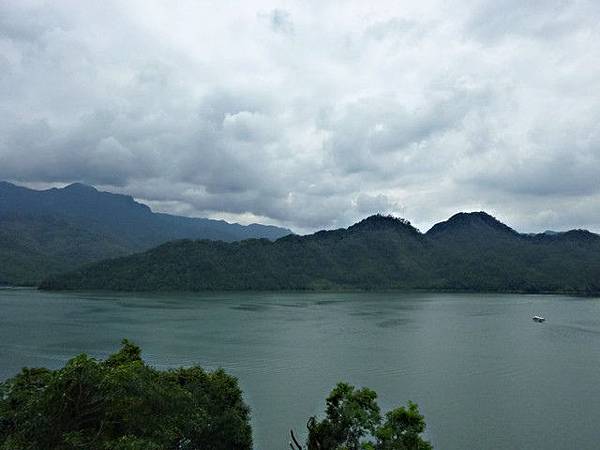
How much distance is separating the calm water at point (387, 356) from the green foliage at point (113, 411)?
36.9ft

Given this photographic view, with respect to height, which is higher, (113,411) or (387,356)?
(113,411)

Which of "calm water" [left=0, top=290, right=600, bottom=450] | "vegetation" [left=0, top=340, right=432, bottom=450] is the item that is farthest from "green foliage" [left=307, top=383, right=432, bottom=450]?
"calm water" [left=0, top=290, right=600, bottom=450]

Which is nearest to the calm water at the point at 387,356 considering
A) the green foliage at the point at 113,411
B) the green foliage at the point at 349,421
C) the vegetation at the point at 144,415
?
the green foliage at the point at 113,411

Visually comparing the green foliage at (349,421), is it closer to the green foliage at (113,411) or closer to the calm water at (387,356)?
the green foliage at (113,411)

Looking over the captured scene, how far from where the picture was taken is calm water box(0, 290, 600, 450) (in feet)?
136

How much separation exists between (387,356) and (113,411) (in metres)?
57.1

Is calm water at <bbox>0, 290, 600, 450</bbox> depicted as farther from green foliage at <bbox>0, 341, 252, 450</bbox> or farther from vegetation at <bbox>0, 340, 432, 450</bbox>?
vegetation at <bbox>0, 340, 432, 450</bbox>

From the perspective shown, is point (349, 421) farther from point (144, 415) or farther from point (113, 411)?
point (113, 411)

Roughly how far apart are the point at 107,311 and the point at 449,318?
8515 cm

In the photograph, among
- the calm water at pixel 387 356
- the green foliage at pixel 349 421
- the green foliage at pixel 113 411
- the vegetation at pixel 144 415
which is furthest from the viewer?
the calm water at pixel 387 356

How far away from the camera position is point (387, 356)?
70688 mm

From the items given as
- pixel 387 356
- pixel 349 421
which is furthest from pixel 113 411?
pixel 387 356

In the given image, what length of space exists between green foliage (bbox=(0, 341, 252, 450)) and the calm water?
11.2 m

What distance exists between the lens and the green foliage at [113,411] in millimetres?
15906
